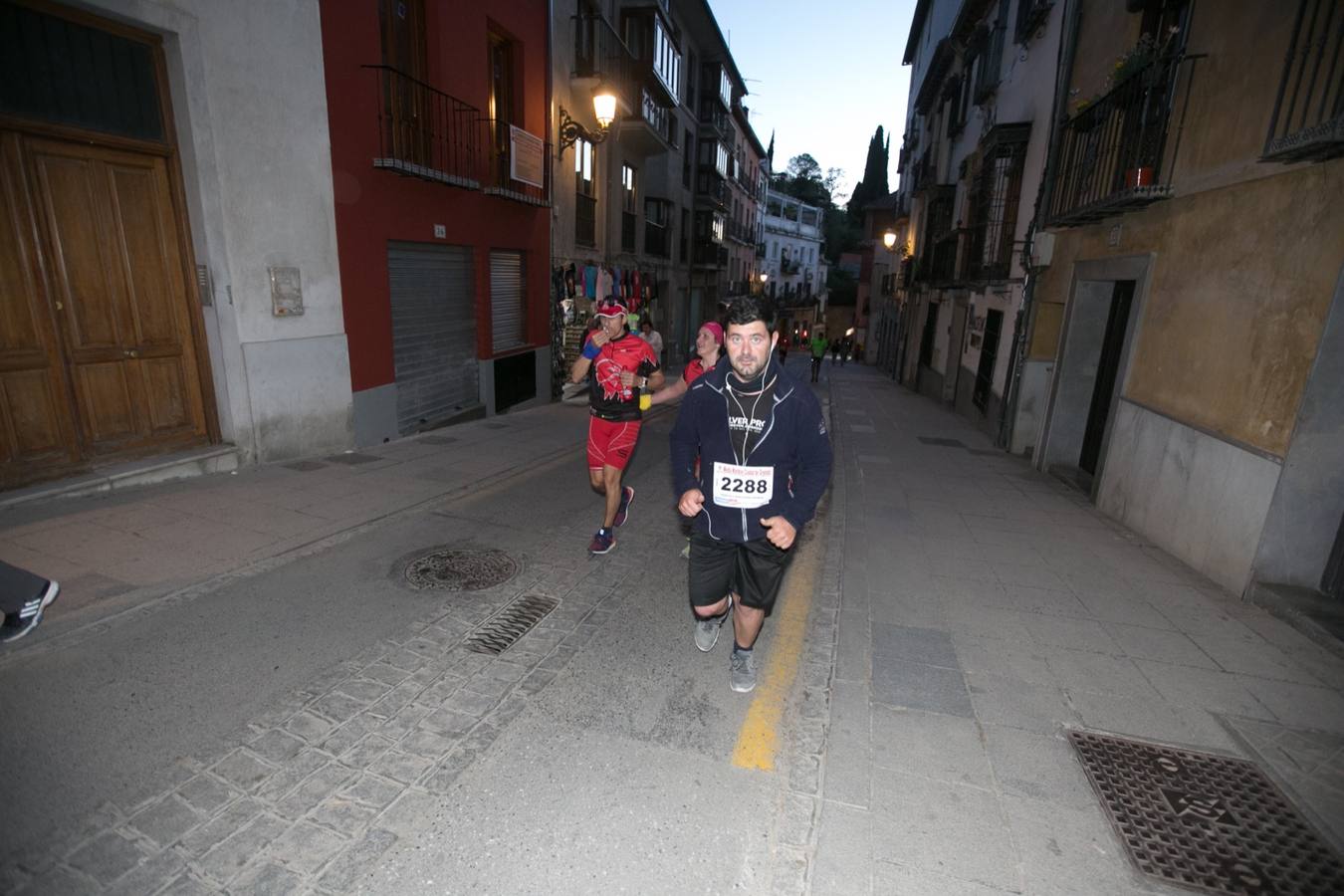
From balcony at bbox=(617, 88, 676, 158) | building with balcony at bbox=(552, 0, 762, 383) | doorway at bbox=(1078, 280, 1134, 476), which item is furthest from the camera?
balcony at bbox=(617, 88, 676, 158)

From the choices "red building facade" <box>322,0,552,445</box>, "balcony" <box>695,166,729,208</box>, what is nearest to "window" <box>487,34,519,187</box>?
"red building facade" <box>322,0,552,445</box>

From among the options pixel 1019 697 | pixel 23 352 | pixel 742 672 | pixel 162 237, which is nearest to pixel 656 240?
pixel 162 237

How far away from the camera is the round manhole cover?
466 cm

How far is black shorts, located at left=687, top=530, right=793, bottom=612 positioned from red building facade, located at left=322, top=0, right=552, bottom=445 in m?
6.81

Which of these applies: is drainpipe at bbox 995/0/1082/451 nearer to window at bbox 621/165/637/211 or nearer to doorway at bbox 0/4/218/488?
window at bbox 621/165/637/211

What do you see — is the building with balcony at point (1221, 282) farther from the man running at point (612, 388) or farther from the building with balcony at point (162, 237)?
the building with balcony at point (162, 237)

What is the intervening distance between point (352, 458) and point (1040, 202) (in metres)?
11.6

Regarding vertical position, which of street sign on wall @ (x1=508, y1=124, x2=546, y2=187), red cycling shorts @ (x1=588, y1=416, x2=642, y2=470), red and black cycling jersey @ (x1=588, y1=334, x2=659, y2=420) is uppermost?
street sign on wall @ (x1=508, y1=124, x2=546, y2=187)

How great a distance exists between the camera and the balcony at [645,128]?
56.6 ft

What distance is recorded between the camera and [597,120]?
13.8 m

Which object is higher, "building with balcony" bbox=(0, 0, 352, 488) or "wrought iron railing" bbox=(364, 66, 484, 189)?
"wrought iron railing" bbox=(364, 66, 484, 189)

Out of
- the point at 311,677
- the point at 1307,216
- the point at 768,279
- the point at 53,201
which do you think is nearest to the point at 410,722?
the point at 311,677

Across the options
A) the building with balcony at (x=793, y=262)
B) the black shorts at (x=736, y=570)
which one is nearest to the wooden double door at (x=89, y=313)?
the black shorts at (x=736, y=570)

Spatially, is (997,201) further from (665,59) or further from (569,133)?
(665,59)
